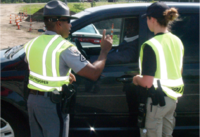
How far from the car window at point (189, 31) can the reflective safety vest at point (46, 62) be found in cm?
167

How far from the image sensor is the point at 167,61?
7.04 feet

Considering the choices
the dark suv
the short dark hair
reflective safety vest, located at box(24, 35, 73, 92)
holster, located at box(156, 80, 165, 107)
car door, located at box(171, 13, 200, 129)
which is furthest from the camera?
car door, located at box(171, 13, 200, 129)

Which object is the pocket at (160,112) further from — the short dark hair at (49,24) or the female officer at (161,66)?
the short dark hair at (49,24)

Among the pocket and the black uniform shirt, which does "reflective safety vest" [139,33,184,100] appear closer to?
the black uniform shirt

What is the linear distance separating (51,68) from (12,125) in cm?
130

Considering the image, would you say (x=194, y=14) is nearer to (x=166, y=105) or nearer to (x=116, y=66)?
(x=116, y=66)

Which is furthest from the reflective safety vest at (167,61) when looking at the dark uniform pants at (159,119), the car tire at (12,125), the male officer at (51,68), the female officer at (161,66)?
the car tire at (12,125)

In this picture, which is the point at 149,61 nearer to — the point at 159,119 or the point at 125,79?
the point at 159,119

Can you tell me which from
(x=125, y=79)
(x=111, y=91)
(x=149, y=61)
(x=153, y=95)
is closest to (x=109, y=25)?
(x=125, y=79)

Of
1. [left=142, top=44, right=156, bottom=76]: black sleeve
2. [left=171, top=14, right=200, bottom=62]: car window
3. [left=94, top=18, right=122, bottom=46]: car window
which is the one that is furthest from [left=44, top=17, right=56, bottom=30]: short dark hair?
[left=171, top=14, right=200, bottom=62]: car window

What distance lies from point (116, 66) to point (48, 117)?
125 centimetres

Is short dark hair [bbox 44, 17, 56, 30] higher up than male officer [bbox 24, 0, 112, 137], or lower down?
higher up

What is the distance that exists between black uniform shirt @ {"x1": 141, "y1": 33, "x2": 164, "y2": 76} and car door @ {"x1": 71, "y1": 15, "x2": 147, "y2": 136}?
0.73 m

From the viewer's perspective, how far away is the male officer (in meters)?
1.94
